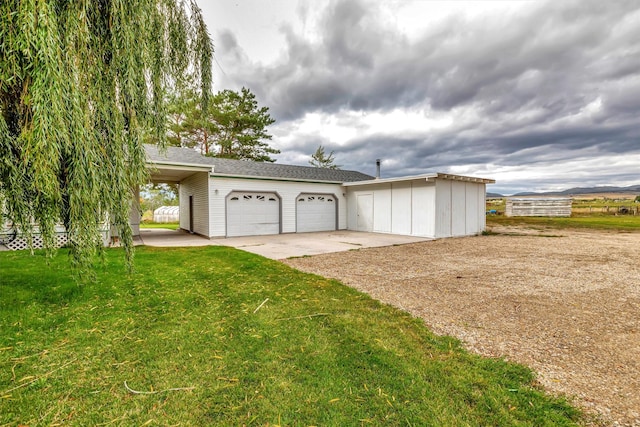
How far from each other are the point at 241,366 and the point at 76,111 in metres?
2.35

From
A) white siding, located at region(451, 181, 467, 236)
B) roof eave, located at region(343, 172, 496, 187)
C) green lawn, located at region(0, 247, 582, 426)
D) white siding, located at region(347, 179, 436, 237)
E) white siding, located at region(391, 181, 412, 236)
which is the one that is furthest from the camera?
white siding, located at region(391, 181, 412, 236)

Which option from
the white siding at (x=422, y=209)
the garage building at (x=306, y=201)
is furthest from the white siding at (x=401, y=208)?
the white siding at (x=422, y=209)

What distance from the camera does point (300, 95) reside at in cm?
1349

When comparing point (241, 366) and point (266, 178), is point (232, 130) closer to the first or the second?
point (266, 178)

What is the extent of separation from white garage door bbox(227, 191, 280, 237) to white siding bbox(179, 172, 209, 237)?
0.96 m

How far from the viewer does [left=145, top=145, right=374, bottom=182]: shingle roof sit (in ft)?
35.6

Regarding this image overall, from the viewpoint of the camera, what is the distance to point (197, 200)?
12.2 metres

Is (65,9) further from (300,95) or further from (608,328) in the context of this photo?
(300,95)

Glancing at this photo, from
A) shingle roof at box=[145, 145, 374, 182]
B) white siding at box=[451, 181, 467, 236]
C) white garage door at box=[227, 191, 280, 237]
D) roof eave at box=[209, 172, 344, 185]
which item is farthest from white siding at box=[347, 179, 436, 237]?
white garage door at box=[227, 191, 280, 237]

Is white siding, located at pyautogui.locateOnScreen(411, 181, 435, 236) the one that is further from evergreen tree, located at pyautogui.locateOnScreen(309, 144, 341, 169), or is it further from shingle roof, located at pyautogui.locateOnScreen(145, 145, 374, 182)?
evergreen tree, located at pyautogui.locateOnScreen(309, 144, 341, 169)

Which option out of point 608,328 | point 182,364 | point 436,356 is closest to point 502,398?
point 436,356

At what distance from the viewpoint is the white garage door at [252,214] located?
11375mm

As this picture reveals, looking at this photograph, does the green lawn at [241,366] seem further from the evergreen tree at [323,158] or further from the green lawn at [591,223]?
the evergreen tree at [323,158]

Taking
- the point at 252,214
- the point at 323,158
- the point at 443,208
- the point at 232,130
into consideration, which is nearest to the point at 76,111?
the point at 252,214
